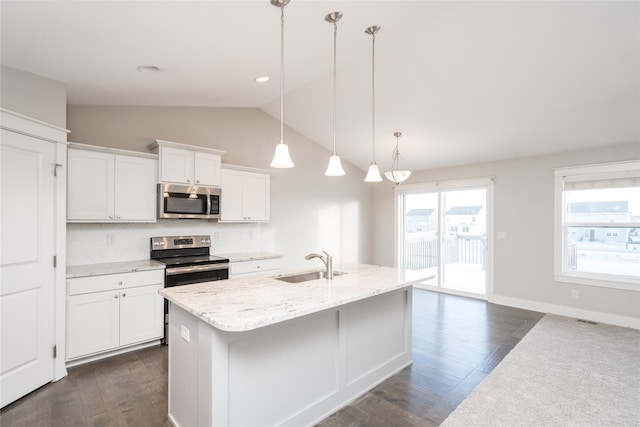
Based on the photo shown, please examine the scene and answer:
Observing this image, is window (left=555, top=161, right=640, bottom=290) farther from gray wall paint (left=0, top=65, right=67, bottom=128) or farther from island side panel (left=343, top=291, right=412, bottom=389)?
gray wall paint (left=0, top=65, right=67, bottom=128)

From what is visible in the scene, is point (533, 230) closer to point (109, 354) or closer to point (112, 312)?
point (112, 312)

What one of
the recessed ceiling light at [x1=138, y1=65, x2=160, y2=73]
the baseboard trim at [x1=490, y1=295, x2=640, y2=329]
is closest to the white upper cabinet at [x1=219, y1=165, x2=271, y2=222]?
the recessed ceiling light at [x1=138, y1=65, x2=160, y2=73]

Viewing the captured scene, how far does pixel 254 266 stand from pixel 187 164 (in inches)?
60.4

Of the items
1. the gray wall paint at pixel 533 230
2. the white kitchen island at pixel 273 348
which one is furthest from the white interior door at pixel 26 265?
the gray wall paint at pixel 533 230

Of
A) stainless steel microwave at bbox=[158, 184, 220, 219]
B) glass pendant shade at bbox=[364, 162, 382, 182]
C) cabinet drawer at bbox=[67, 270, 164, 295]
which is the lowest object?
cabinet drawer at bbox=[67, 270, 164, 295]

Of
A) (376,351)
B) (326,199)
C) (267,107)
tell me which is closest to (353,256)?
(326,199)

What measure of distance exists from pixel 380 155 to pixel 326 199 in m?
1.29

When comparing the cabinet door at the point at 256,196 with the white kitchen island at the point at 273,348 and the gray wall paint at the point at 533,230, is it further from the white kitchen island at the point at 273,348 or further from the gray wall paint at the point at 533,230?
the gray wall paint at the point at 533,230

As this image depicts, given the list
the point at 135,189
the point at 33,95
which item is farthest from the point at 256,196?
the point at 33,95

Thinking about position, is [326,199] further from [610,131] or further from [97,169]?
[610,131]

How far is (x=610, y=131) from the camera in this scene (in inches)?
154

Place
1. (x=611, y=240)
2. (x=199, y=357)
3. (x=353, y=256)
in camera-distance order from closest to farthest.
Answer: (x=199, y=357), (x=611, y=240), (x=353, y=256)

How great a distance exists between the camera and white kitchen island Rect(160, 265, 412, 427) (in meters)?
1.67

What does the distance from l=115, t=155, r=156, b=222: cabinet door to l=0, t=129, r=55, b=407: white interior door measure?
2.38 feet
